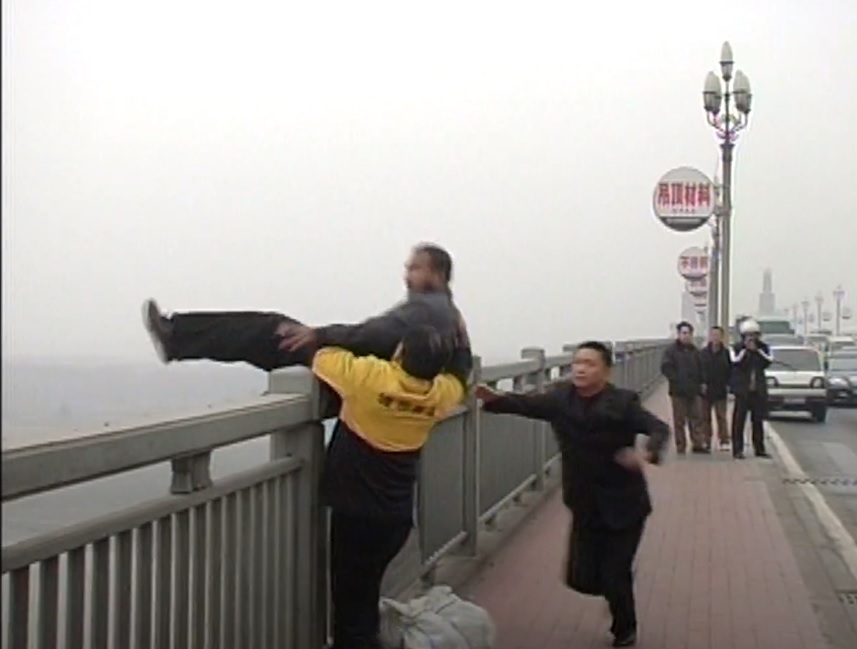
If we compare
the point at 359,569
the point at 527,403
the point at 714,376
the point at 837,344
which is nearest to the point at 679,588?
the point at 527,403

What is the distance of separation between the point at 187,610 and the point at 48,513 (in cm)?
80

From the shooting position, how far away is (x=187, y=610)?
4.21 m

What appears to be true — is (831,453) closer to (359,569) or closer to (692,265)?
(359,569)

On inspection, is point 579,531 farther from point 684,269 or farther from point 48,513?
point 684,269

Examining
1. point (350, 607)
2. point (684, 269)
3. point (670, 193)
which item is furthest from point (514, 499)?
point (684, 269)

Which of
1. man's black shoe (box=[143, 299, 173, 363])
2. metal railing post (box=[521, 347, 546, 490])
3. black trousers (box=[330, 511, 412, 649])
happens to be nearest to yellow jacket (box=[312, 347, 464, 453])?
black trousers (box=[330, 511, 412, 649])

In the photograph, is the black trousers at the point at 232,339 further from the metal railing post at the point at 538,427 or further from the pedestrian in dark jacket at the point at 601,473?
the metal railing post at the point at 538,427

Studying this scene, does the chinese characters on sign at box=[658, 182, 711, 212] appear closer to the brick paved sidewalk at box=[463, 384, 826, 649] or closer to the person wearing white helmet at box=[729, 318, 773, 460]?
the person wearing white helmet at box=[729, 318, 773, 460]

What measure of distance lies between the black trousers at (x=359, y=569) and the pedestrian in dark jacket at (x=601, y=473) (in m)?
1.65

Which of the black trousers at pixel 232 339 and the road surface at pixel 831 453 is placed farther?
the road surface at pixel 831 453

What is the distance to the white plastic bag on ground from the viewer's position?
5691 millimetres

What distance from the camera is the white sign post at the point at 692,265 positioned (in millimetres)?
41562

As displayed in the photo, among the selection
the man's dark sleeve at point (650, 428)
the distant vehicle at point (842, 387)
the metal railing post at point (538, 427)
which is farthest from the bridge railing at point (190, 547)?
the distant vehicle at point (842, 387)

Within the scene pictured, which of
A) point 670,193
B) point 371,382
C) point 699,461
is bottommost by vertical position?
point 699,461
